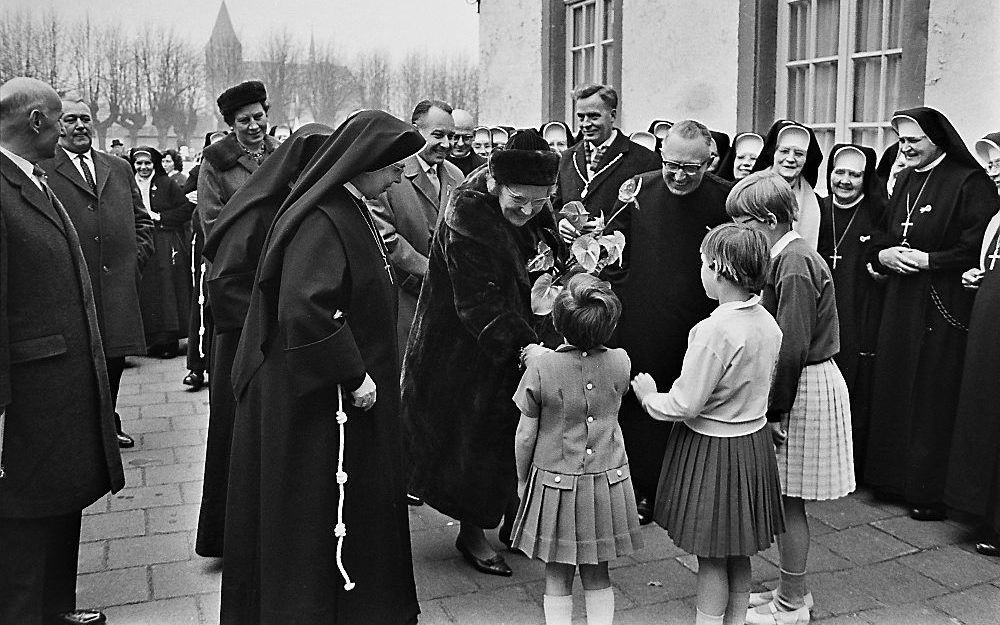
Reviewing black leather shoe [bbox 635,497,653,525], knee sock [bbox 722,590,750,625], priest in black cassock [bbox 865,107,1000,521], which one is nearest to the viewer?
knee sock [bbox 722,590,750,625]

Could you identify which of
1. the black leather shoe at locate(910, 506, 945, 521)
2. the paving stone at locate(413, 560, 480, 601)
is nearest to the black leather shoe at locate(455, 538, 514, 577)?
the paving stone at locate(413, 560, 480, 601)

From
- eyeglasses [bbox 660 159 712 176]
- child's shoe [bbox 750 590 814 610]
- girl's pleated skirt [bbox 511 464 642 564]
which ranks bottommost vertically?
child's shoe [bbox 750 590 814 610]

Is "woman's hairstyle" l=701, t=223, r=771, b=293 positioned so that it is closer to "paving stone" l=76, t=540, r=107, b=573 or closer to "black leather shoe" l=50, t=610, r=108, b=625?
"black leather shoe" l=50, t=610, r=108, b=625

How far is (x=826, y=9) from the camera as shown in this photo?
24.5ft

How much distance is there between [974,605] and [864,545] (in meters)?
0.75

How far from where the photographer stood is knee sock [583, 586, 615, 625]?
3.62 meters

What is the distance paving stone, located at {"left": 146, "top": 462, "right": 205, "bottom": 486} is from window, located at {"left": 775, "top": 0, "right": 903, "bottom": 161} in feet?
16.2

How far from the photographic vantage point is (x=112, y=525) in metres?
5.25

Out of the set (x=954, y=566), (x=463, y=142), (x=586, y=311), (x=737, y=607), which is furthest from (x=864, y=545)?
(x=463, y=142)

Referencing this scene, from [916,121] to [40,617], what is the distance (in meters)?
4.84

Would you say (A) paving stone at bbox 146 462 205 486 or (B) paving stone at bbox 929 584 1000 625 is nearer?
(B) paving stone at bbox 929 584 1000 625

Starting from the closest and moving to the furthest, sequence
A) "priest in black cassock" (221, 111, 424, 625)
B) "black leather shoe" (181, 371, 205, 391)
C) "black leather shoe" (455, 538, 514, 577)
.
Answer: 1. "priest in black cassock" (221, 111, 424, 625)
2. "black leather shoe" (455, 538, 514, 577)
3. "black leather shoe" (181, 371, 205, 391)

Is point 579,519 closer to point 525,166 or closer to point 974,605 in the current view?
point 525,166

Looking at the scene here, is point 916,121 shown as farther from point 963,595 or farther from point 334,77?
point 334,77
